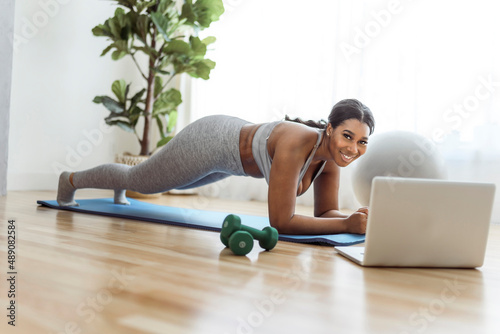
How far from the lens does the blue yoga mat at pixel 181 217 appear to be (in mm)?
1680

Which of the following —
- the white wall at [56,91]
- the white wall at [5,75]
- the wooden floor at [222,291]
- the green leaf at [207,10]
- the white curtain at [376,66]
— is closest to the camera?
the wooden floor at [222,291]

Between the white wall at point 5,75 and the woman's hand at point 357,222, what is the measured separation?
2295mm

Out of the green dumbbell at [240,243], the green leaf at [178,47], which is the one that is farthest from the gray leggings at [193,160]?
the green leaf at [178,47]

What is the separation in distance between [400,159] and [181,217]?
43.0 inches

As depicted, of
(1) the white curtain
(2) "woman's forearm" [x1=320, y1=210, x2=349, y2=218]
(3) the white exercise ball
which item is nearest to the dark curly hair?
(2) "woman's forearm" [x1=320, y1=210, x2=349, y2=218]

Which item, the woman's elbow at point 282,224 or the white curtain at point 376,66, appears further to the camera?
the white curtain at point 376,66

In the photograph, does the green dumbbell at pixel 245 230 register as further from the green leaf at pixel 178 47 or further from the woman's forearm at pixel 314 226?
the green leaf at pixel 178 47

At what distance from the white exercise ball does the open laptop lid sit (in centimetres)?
105

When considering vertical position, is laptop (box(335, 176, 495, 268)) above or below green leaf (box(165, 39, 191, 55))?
below

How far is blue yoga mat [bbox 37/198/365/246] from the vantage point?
5.51ft

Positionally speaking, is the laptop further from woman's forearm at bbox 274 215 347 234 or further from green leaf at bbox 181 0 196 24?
green leaf at bbox 181 0 196 24

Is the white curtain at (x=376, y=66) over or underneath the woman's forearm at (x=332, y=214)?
over

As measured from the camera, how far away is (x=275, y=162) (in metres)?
1.67

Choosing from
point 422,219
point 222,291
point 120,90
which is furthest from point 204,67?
point 222,291
